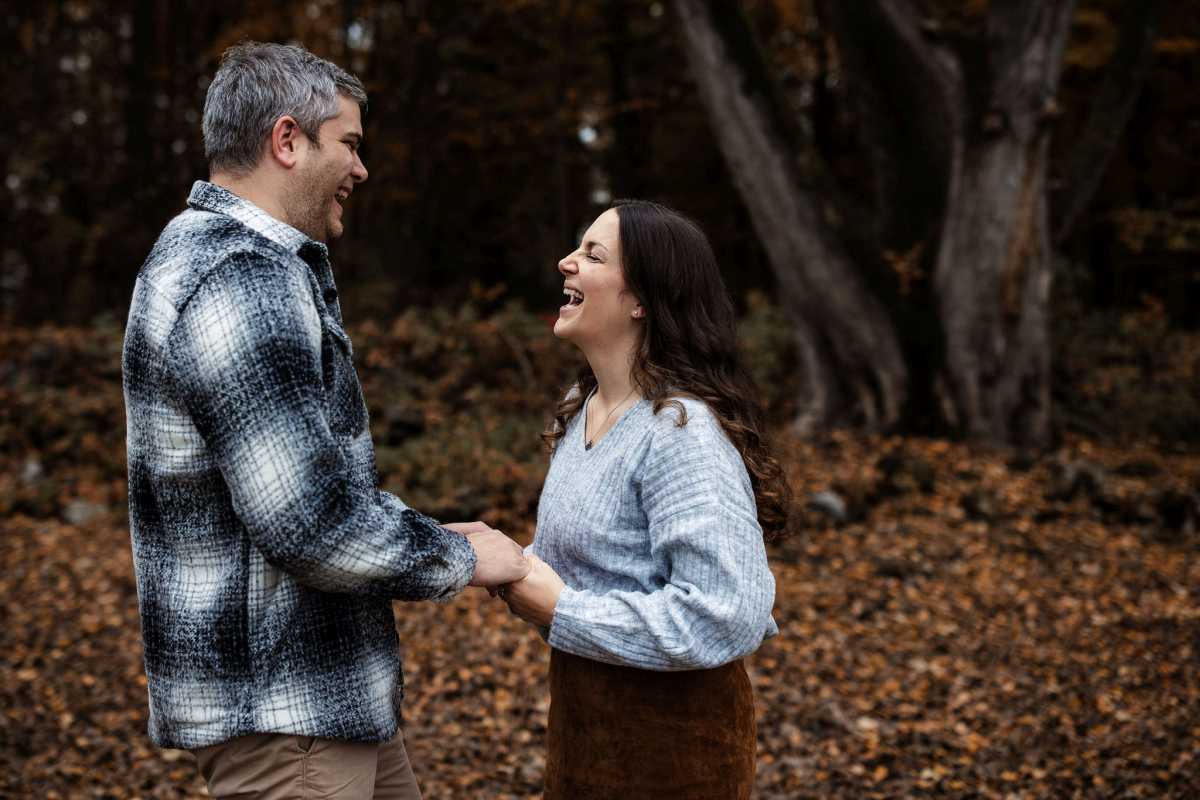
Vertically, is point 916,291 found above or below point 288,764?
above

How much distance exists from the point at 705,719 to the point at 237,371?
3.65 ft

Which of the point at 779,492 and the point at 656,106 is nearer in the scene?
the point at 779,492

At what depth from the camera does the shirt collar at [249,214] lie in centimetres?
188

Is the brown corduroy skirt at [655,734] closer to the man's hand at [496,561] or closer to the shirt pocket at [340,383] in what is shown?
the man's hand at [496,561]

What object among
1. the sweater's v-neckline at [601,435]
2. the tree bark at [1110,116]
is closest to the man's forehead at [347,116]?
the sweater's v-neckline at [601,435]

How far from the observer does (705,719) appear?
2047 millimetres

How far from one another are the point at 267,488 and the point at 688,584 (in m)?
0.76

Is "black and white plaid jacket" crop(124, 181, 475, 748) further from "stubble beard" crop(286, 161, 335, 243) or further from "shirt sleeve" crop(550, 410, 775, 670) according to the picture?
"shirt sleeve" crop(550, 410, 775, 670)

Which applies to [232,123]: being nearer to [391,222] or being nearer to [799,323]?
[799,323]

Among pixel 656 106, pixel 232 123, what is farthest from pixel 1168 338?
pixel 232 123

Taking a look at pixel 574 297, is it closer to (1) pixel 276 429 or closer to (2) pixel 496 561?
(2) pixel 496 561

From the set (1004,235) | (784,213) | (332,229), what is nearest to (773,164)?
(784,213)

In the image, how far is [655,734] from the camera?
2031 millimetres

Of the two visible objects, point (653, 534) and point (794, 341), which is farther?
point (794, 341)
